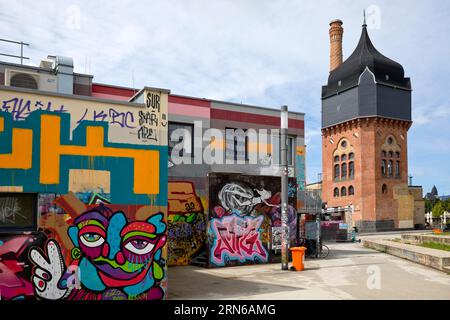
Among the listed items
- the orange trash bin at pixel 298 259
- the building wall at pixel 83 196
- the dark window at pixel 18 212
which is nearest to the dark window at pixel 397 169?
the orange trash bin at pixel 298 259

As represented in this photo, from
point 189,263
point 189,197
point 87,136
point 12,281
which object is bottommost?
point 189,263

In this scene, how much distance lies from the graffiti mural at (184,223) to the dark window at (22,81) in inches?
285

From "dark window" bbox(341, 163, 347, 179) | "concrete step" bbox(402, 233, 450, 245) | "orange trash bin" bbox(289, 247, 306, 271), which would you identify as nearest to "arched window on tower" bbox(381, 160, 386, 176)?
"dark window" bbox(341, 163, 347, 179)

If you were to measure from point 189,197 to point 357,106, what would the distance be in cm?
Answer: 4291

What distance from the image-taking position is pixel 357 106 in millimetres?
57875

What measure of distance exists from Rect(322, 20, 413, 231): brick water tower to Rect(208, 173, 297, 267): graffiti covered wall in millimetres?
38644

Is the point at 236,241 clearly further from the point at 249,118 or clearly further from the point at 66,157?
the point at 66,157

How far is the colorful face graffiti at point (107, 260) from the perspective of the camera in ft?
33.1

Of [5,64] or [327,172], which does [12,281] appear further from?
[327,172]

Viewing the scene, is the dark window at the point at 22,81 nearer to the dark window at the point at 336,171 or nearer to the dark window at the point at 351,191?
the dark window at the point at 351,191

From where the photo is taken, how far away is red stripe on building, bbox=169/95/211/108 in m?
20.9

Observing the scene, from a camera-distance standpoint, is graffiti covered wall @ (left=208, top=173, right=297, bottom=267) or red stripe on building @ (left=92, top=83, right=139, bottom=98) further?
red stripe on building @ (left=92, top=83, right=139, bottom=98)

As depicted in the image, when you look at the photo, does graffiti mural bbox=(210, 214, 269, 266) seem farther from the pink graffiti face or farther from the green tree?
the green tree
